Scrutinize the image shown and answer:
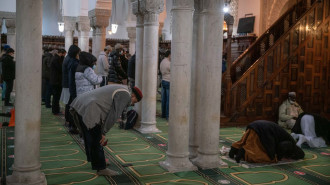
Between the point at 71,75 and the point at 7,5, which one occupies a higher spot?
the point at 7,5

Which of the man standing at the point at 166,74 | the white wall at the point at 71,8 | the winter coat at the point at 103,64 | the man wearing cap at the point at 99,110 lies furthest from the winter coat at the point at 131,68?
the white wall at the point at 71,8

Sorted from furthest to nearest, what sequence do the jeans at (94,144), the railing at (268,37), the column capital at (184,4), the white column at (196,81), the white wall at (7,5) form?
the white wall at (7,5) < the railing at (268,37) < the white column at (196,81) < the column capital at (184,4) < the jeans at (94,144)

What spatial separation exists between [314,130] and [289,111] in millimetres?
1756

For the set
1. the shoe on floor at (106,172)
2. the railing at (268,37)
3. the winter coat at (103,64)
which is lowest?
the shoe on floor at (106,172)

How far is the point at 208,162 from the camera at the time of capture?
15.5 ft

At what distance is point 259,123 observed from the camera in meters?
5.05

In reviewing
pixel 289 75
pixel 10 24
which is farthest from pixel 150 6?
pixel 10 24

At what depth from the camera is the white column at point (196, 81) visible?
16.1 ft

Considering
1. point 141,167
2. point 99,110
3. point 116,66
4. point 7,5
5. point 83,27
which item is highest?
point 7,5

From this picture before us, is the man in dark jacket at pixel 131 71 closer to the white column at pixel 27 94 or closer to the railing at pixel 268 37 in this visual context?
the railing at pixel 268 37

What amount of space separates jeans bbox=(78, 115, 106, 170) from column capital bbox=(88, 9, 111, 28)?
6.37 m

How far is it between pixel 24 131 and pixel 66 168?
3.15 feet

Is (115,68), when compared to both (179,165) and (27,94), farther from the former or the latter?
(27,94)

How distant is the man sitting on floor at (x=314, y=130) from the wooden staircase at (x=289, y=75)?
181 centimetres
